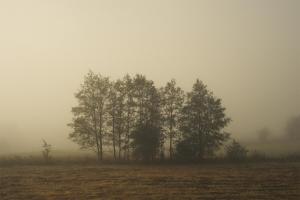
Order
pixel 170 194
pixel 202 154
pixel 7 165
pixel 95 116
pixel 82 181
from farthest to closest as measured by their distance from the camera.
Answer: pixel 95 116 → pixel 202 154 → pixel 7 165 → pixel 82 181 → pixel 170 194

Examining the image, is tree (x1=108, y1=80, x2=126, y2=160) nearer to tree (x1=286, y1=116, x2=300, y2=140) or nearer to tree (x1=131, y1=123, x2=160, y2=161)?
tree (x1=131, y1=123, x2=160, y2=161)

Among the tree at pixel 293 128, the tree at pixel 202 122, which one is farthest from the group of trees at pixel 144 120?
the tree at pixel 293 128

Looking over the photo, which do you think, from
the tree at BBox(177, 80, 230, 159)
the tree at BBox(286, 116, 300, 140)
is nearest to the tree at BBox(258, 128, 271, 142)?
the tree at BBox(286, 116, 300, 140)

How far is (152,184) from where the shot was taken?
127ft

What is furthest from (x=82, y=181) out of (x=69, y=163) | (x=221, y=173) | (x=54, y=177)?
(x=69, y=163)

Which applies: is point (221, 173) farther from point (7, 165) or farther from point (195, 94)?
point (7, 165)

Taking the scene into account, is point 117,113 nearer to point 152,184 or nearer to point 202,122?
point 202,122

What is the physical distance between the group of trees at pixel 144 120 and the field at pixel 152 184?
53.8ft

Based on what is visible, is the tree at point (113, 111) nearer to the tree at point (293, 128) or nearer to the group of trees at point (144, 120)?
the group of trees at point (144, 120)

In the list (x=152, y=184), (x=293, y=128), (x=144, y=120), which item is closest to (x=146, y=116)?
(x=144, y=120)

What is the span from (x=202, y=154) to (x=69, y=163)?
20.2 meters

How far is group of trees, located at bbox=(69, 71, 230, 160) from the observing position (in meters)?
65.6

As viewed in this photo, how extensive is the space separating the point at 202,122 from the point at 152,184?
30.6m

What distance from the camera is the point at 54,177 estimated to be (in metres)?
45.2
